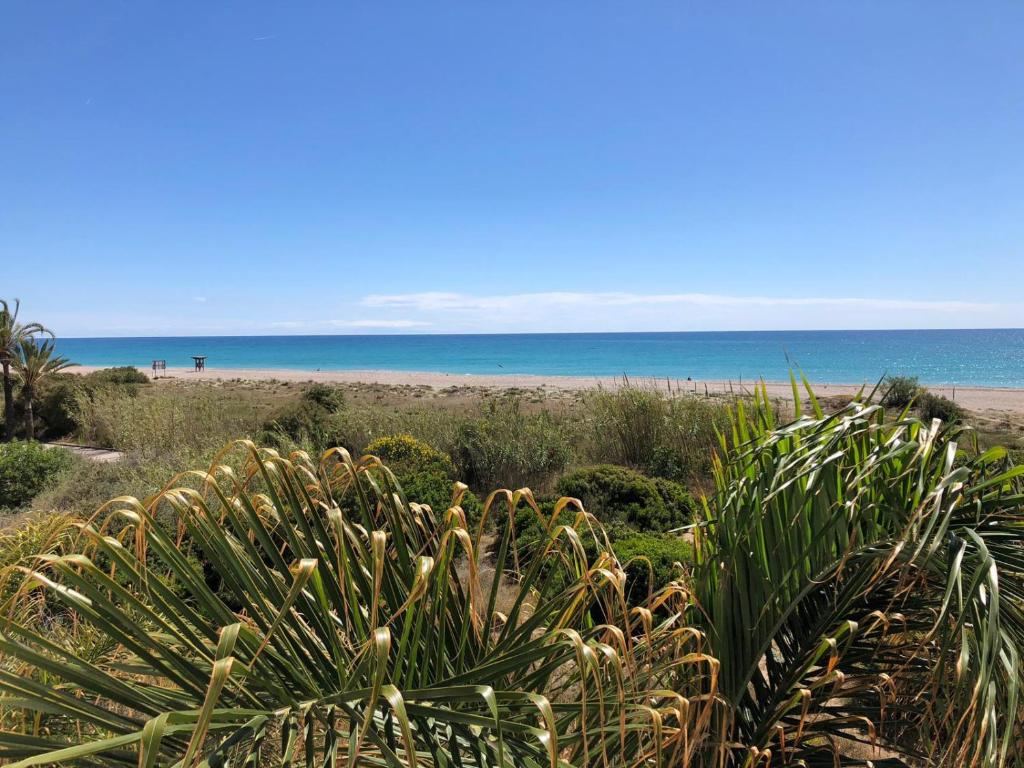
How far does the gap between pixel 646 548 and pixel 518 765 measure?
3933 millimetres

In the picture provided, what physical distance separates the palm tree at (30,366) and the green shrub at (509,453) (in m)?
12.9

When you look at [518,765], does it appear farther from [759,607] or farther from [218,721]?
[759,607]

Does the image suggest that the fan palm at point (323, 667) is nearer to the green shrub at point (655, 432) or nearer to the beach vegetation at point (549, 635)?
the beach vegetation at point (549, 635)

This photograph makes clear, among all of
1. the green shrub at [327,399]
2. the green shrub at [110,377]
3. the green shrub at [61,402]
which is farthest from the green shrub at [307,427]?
the green shrub at [110,377]

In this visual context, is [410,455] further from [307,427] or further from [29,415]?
[29,415]

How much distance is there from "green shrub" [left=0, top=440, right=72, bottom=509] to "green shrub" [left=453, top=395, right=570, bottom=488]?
629cm

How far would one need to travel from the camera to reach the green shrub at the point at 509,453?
9328mm

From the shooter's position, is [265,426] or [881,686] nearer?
[881,686]

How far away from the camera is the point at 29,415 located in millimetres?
15867

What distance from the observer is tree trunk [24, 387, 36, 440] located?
624 inches

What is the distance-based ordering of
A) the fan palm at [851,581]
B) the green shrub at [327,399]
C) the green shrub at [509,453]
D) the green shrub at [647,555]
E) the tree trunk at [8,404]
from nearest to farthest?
the fan palm at [851,581] → the green shrub at [647,555] → the green shrub at [509,453] → the green shrub at [327,399] → the tree trunk at [8,404]

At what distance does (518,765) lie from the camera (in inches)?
54.9

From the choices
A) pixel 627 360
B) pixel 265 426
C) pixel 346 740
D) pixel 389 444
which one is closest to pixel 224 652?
pixel 346 740

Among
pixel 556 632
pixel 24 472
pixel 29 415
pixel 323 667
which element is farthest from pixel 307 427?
pixel 556 632
